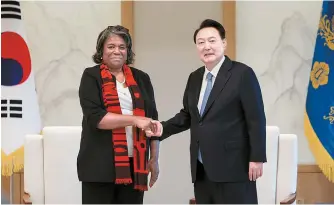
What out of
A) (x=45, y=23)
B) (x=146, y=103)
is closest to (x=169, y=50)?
(x=45, y=23)

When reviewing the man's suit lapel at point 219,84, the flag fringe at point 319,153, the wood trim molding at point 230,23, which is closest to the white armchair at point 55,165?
the man's suit lapel at point 219,84

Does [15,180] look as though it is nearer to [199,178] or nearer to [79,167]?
[79,167]

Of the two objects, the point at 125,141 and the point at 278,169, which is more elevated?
the point at 125,141

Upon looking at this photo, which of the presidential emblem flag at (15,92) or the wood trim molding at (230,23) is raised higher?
the wood trim molding at (230,23)

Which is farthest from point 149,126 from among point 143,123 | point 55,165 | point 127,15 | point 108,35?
point 127,15

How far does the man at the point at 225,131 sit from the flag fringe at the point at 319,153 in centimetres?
167

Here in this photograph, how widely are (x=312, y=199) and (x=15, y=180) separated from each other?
2.61 meters

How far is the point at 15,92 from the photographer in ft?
11.7

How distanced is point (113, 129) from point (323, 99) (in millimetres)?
2134

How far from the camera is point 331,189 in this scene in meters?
3.86

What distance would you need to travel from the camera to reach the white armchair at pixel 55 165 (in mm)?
2924

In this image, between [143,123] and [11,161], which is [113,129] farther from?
[11,161]

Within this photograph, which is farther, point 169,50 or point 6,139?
point 169,50

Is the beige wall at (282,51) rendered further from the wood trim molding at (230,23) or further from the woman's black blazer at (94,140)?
the woman's black blazer at (94,140)
